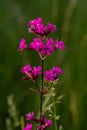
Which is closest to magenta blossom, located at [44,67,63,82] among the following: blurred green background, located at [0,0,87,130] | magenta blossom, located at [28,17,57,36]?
magenta blossom, located at [28,17,57,36]

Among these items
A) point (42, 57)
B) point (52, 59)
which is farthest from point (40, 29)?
point (52, 59)

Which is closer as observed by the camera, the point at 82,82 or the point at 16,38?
the point at 82,82

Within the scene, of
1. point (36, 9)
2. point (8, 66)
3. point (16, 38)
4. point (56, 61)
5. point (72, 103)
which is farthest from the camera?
point (36, 9)

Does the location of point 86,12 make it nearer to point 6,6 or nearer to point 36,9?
point 36,9

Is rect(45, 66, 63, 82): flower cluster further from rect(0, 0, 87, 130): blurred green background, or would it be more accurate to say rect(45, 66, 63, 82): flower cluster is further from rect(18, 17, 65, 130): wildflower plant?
rect(0, 0, 87, 130): blurred green background

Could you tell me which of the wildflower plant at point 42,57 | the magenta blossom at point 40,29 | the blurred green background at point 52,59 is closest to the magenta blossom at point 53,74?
the wildflower plant at point 42,57

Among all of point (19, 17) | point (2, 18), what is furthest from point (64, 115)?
point (2, 18)

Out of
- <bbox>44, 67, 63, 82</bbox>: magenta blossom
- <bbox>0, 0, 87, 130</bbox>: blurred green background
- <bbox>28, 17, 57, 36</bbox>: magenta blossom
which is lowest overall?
<bbox>44, 67, 63, 82</bbox>: magenta blossom

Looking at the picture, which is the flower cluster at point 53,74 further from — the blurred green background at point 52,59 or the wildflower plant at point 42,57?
the blurred green background at point 52,59

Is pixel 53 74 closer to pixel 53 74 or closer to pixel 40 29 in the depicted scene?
pixel 53 74
